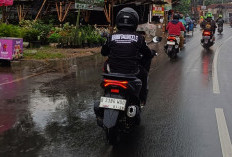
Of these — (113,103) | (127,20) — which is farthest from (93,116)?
(127,20)

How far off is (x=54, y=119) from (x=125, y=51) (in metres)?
2.01

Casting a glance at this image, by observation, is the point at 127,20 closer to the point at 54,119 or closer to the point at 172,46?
the point at 54,119

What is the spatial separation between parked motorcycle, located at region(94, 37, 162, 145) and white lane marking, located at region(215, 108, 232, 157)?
54.4 inches

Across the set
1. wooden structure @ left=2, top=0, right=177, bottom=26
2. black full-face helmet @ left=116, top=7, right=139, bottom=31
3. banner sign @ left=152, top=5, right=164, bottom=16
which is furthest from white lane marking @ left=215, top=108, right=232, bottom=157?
banner sign @ left=152, top=5, right=164, bottom=16

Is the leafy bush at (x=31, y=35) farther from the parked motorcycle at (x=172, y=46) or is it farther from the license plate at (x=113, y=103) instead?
the license plate at (x=113, y=103)

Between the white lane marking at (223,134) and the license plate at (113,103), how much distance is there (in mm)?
1574

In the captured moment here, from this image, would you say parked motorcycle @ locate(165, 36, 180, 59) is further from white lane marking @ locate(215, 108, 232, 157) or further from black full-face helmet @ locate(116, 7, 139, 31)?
black full-face helmet @ locate(116, 7, 139, 31)

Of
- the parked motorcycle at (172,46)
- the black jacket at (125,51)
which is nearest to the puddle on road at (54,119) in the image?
the black jacket at (125,51)

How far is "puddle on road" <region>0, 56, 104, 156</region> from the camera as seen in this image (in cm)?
486

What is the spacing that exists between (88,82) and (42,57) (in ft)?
17.9

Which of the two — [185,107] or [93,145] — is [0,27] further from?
[93,145]

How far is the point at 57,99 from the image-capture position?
25.3 feet

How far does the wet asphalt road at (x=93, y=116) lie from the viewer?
15.8 ft

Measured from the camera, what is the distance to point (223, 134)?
18.0 feet
